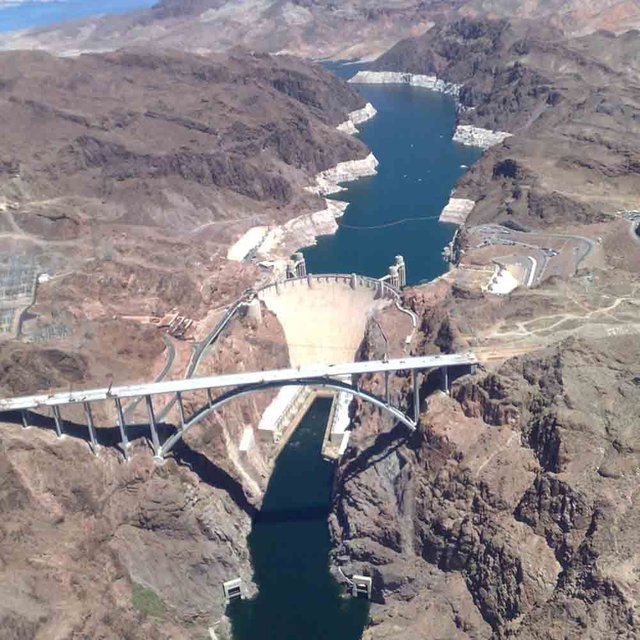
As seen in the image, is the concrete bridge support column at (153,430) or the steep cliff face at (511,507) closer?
the steep cliff face at (511,507)

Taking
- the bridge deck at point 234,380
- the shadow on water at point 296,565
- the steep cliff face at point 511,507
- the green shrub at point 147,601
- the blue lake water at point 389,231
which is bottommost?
the blue lake water at point 389,231

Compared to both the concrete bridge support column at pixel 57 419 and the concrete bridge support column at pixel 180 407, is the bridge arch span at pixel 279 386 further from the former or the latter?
the concrete bridge support column at pixel 57 419

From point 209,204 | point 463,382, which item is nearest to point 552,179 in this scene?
point 209,204

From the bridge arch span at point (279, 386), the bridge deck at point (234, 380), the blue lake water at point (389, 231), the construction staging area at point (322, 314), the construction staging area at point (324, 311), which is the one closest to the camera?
the bridge deck at point (234, 380)

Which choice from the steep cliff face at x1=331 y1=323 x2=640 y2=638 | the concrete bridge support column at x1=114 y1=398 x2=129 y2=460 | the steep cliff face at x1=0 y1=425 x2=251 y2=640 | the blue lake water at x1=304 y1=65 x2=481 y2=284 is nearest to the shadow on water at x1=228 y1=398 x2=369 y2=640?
the steep cliff face at x1=0 y1=425 x2=251 y2=640

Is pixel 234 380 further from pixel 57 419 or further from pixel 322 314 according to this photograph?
pixel 322 314

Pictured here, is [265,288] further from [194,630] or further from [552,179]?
[552,179]

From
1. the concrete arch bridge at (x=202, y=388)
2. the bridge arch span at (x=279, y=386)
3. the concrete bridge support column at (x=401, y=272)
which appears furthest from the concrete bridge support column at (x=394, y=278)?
the bridge arch span at (x=279, y=386)

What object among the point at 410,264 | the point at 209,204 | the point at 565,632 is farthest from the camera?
the point at 209,204
